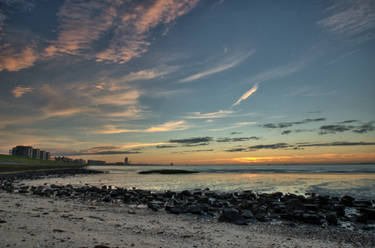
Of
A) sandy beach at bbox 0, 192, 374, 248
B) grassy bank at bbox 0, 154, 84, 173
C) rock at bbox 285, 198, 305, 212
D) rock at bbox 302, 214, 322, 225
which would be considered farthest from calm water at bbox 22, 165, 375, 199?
grassy bank at bbox 0, 154, 84, 173

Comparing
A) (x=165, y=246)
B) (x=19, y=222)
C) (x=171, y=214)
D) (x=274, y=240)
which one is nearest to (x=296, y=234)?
(x=274, y=240)

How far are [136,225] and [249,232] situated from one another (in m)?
5.71

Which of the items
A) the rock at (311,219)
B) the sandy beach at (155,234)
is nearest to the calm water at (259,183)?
the rock at (311,219)

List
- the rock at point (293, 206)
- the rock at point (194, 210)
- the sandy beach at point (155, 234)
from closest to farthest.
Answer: the sandy beach at point (155, 234) → the rock at point (194, 210) → the rock at point (293, 206)

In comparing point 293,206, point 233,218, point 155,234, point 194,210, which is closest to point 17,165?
point 194,210

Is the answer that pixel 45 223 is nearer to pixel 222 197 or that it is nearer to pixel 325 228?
pixel 325 228

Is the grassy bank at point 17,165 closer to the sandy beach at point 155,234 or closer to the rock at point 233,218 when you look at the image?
the sandy beach at point 155,234

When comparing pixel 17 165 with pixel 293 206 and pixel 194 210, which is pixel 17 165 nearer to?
pixel 194 210

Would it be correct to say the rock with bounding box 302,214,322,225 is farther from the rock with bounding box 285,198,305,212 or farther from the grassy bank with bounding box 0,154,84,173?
the grassy bank with bounding box 0,154,84,173

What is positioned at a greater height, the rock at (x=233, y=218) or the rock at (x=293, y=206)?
the rock at (x=233, y=218)

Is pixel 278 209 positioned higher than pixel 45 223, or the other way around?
pixel 45 223

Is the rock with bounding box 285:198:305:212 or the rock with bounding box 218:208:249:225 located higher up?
the rock with bounding box 218:208:249:225

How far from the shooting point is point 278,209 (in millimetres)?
16203

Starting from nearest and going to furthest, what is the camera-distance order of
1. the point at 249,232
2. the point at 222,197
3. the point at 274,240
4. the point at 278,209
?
the point at 274,240 → the point at 249,232 → the point at 278,209 → the point at 222,197
